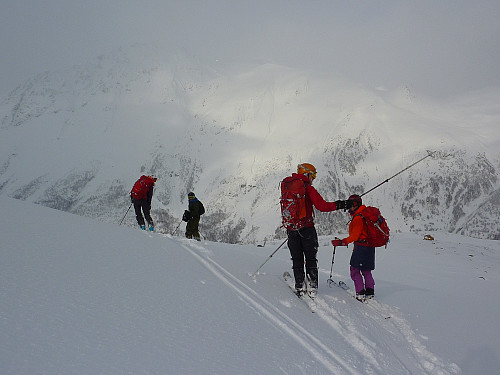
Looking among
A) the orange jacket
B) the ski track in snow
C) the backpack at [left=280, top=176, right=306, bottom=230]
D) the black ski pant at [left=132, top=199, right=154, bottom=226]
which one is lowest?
the ski track in snow

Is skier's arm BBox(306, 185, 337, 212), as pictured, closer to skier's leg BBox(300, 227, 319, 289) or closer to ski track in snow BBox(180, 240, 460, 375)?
skier's leg BBox(300, 227, 319, 289)

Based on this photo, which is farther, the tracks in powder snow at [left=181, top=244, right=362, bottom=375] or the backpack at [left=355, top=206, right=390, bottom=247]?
the backpack at [left=355, top=206, right=390, bottom=247]

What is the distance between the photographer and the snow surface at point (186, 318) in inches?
83.3

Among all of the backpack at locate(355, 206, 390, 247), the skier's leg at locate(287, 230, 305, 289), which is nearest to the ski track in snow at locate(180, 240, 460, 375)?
the skier's leg at locate(287, 230, 305, 289)

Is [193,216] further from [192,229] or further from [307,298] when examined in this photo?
[307,298]

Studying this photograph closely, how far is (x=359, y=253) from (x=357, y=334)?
2.10 meters

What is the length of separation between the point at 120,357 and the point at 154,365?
24cm

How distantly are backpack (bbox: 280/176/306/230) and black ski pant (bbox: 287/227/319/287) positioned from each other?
0.20 m

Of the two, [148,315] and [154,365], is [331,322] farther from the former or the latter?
[154,365]

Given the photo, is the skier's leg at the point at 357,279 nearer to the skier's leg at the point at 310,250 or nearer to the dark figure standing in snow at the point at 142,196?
the skier's leg at the point at 310,250

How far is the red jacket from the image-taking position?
5461 mm

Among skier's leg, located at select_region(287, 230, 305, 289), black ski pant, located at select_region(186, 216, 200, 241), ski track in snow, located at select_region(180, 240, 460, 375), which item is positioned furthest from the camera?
black ski pant, located at select_region(186, 216, 200, 241)

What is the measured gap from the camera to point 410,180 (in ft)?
Answer: 475

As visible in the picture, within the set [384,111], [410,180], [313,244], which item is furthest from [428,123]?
[313,244]
